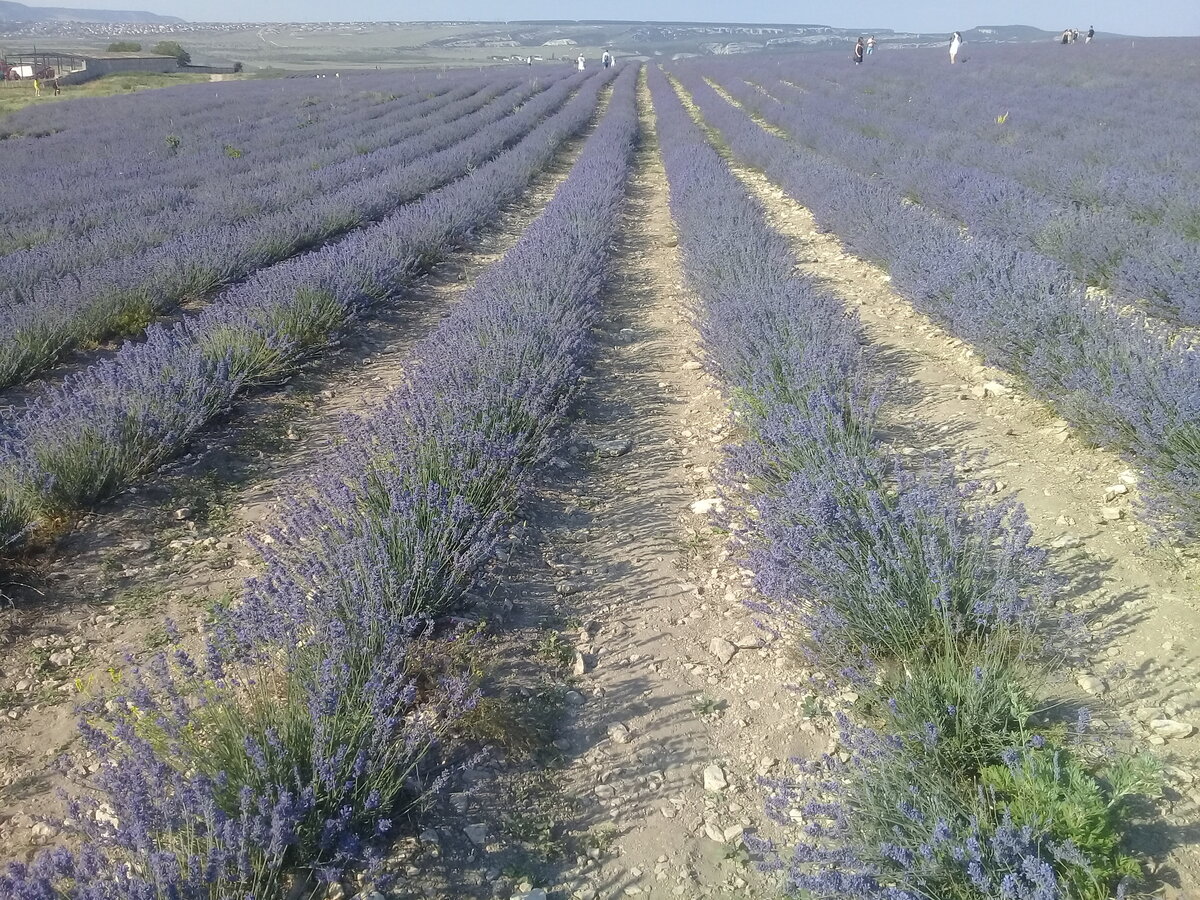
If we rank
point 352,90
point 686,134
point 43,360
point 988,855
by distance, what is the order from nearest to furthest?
point 988,855
point 43,360
point 686,134
point 352,90

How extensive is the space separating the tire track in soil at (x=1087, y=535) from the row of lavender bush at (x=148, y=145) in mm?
7477

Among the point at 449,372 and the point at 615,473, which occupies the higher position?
the point at 449,372

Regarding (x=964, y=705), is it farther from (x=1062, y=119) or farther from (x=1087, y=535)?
(x=1062, y=119)

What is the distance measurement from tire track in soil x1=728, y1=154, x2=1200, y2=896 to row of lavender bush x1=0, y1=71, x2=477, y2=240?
7.48m

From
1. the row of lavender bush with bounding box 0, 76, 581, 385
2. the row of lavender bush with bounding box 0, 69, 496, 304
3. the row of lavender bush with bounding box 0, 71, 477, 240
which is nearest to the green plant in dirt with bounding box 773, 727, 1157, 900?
the row of lavender bush with bounding box 0, 76, 581, 385

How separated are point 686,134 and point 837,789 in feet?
44.6

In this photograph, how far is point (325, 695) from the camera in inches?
78.6

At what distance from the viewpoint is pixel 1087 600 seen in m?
2.73

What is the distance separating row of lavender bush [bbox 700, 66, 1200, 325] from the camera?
5.47 meters

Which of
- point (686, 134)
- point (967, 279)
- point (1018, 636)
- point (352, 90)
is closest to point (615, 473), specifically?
point (1018, 636)

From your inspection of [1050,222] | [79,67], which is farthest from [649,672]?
[79,67]

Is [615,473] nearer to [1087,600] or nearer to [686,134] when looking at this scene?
[1087,600]

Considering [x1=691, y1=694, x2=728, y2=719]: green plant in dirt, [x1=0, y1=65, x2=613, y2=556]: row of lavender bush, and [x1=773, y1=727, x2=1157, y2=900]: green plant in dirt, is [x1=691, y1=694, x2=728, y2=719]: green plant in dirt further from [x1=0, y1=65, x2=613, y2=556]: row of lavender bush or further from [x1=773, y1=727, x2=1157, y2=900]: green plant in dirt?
[x1=0, y1=65, x2=613, y2=556]: row of lavender bush

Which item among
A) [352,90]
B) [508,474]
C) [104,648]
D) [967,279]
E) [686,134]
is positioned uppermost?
[352,90]
